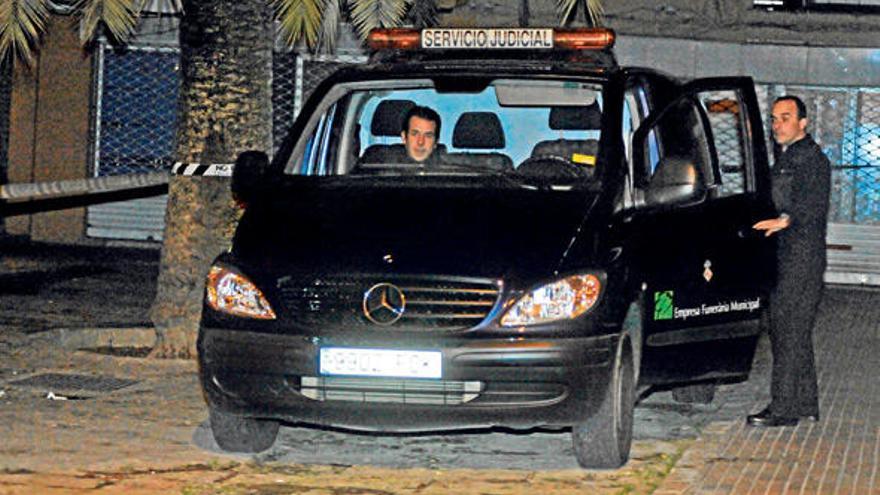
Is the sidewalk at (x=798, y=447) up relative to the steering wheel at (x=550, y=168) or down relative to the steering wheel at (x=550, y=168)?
down

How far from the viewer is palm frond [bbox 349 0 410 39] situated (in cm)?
1352

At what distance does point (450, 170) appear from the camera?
32.0 feet

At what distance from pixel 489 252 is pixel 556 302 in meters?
0.37

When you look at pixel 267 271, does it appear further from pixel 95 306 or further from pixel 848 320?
pixel 848 320

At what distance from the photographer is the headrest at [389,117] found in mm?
10273

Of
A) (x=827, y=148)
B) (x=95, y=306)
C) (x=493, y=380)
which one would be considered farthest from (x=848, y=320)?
(x=493, y=380)

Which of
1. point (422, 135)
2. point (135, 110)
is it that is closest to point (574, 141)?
point (422, 135)

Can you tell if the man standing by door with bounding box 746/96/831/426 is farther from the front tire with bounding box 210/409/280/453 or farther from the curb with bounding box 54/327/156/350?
the curb with bounding box 54/327/156/350

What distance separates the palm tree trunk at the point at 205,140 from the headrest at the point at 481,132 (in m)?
2.92

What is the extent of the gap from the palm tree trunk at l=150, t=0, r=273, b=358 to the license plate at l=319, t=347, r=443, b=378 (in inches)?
162

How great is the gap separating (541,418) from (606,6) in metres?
11.9

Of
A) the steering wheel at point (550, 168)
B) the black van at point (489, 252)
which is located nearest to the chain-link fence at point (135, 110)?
the black van at point (489, 252)

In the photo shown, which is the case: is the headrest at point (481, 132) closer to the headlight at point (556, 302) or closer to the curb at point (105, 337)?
the headlight at point (556, 302)

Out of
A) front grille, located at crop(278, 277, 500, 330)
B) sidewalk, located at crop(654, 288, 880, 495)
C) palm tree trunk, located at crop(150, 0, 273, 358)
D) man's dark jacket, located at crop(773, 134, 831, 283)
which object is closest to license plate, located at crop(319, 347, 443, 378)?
front grille, located at crop(278, 277, 500, 330)
